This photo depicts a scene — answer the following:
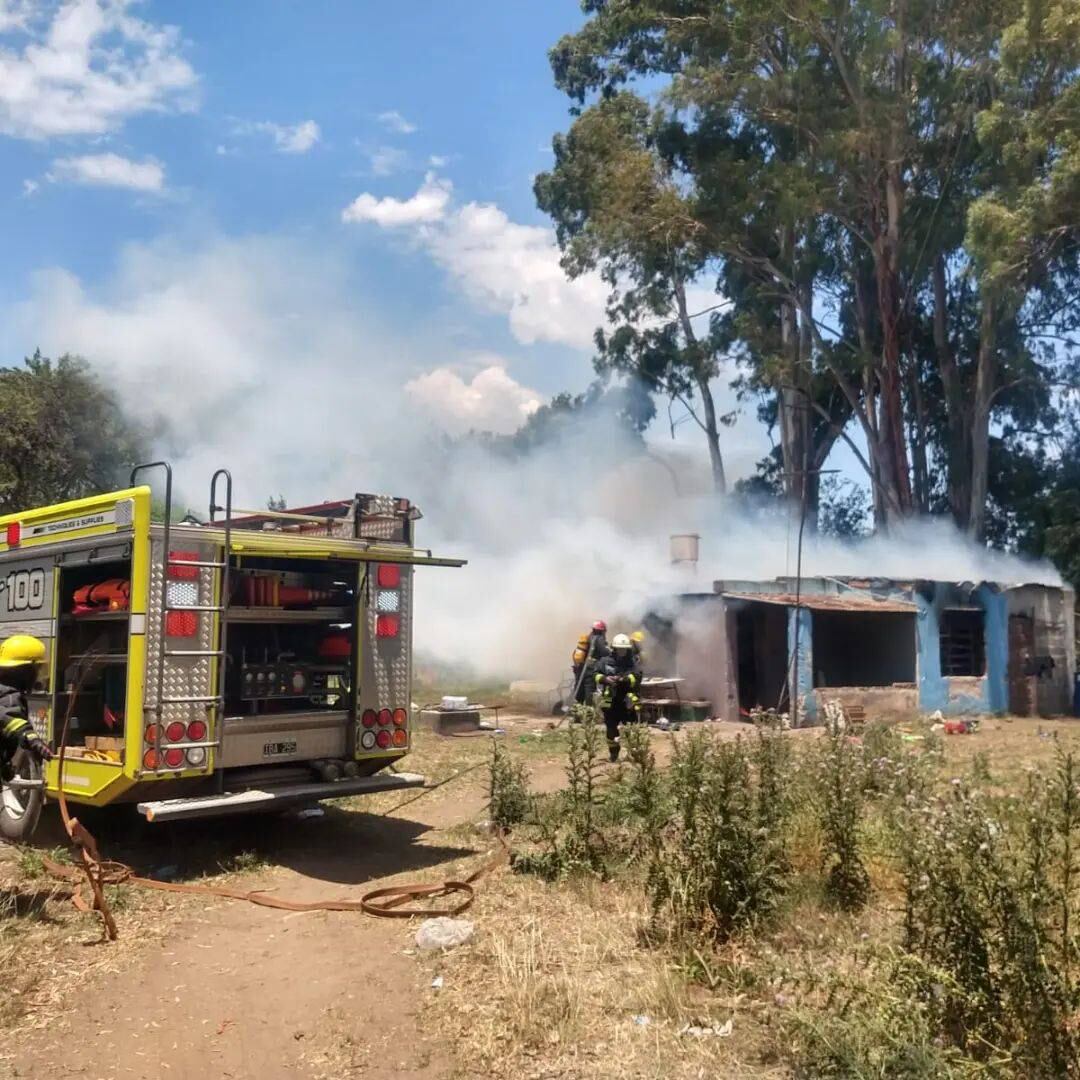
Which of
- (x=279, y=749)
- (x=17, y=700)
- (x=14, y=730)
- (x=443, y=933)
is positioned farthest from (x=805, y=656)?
(x=14, y=730)

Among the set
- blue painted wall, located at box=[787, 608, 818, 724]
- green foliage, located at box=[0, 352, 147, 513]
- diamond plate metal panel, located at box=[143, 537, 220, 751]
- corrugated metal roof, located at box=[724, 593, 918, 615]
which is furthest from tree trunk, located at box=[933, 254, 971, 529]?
diamond plate metal panel, located at box=[143, 537, 220, 751]

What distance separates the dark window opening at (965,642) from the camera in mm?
22266

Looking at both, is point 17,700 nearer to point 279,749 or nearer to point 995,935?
point 279,749

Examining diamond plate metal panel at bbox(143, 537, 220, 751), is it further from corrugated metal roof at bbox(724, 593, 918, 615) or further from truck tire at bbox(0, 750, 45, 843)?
corrugated metal roof at bbox(724, 593, 918, 615)

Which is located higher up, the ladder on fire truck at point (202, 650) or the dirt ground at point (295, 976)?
the ladder on fire truck at point (202, 650)

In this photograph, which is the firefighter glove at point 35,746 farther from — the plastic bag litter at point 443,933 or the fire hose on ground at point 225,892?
the plastic bag litter at point 443,933

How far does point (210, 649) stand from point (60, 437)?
905 inches

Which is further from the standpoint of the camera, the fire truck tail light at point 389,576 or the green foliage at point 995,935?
the fire truck tail light at point 389,576

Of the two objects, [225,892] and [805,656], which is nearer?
[225,892]

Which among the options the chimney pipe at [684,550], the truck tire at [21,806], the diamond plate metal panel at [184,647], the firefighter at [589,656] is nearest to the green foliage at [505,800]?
the diamond plate metal panel at [184,647]

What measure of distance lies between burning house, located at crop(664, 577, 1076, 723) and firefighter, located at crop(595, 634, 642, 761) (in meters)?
6.56

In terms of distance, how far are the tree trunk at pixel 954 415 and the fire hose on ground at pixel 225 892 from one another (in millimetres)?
27457

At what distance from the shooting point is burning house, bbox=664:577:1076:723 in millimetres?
20109

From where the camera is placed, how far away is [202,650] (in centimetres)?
712
